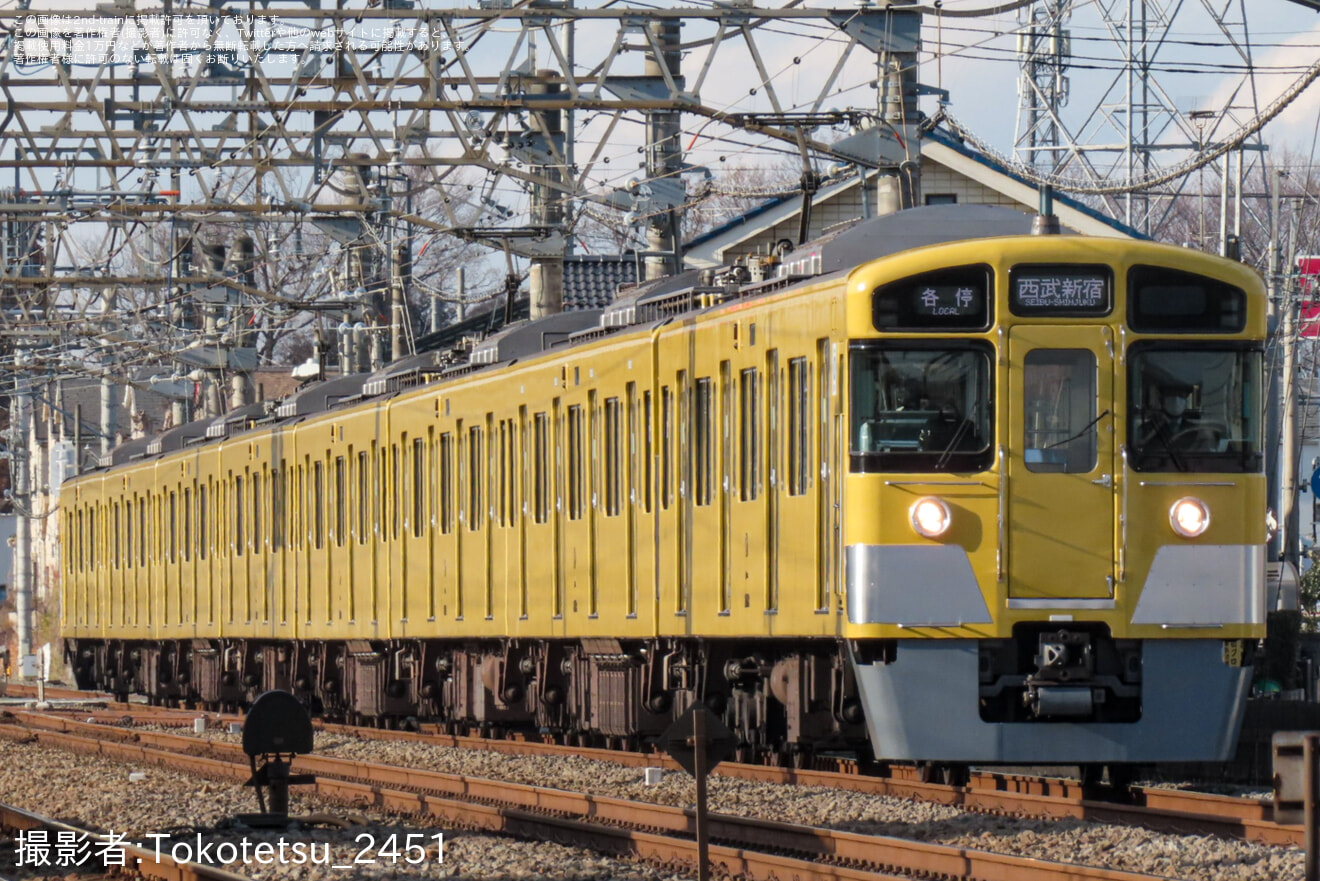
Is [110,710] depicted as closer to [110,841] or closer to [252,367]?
[252,367]

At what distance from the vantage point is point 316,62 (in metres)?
20.8

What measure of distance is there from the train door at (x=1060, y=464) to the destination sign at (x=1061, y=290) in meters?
0.09

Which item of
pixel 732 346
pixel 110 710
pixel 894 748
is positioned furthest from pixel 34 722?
pixel 894 748

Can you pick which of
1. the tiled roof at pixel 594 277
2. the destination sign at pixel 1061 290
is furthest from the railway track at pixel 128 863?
the tiled roof at pixel 594 277

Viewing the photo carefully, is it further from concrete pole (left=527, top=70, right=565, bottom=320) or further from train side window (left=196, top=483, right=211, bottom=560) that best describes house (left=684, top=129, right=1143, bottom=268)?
train side window (left=196, top=483, right=211, bottom=560)

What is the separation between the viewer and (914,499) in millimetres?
11406

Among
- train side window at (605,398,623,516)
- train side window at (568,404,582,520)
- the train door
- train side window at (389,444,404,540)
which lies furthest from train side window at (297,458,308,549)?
the train door

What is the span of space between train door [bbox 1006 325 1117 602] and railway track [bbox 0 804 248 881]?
4029 mm

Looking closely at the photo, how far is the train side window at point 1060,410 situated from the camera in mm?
11539

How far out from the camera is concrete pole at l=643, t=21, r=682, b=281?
20.2 metres

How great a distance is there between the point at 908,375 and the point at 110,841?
4480 millimetres

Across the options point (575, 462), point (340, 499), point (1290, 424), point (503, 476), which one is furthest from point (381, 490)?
point (1290, 424)

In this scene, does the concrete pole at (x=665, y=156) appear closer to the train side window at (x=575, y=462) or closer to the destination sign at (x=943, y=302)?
the train side window at (x=575, y=462)

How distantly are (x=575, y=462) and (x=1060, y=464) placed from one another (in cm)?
546
